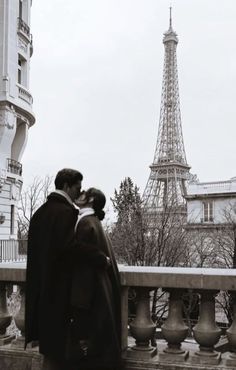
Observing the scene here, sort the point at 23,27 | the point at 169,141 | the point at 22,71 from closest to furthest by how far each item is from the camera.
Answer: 1. the point at 23,27
2. the point at 22,71
3. the point at 169,141

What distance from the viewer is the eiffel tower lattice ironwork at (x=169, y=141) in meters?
65.4

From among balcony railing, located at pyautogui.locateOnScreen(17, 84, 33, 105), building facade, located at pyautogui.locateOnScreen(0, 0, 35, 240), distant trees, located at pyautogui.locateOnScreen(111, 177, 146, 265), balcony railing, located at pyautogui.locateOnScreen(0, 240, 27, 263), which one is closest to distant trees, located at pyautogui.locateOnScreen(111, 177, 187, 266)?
distant trees, located at pyautogui.locateOnScreen(111, 177, 146, 265)

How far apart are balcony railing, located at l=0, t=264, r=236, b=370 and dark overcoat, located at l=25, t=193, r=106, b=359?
2.34 feet

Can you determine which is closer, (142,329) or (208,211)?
(142,329)

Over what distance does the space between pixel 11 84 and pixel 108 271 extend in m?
23.8

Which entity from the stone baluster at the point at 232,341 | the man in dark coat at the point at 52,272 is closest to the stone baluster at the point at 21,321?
the man in dark coat at the point at 52,272

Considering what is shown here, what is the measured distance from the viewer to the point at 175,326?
409cm

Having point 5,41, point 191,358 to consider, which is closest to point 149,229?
point 5,41

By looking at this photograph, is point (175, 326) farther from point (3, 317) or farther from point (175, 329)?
point (3, 317)

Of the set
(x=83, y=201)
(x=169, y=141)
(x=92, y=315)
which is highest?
(x=169, y=141)

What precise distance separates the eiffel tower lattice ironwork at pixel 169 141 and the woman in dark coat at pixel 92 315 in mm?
58970

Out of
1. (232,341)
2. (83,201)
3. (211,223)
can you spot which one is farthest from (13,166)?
(232,341)

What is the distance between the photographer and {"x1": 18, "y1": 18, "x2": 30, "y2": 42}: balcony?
91.1ft

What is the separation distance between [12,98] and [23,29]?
4.86 meters
